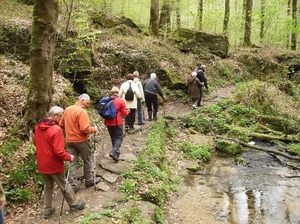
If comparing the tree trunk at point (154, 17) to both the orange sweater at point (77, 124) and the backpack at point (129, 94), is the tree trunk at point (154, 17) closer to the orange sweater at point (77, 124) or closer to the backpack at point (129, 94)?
the backpack at point (129, 94)

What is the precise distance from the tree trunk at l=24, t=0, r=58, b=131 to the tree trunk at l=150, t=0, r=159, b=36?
13415 millimetres

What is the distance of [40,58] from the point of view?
7242 mm

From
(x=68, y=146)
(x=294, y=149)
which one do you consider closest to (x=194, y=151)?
(x=294, y=149)

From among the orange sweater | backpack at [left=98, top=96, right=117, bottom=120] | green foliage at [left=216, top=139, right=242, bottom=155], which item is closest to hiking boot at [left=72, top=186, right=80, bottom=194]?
the orange sweater

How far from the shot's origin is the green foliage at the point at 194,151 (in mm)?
11211

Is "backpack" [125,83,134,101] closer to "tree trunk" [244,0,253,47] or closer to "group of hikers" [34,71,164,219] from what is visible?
"group of hikers" [34,71,164,219]

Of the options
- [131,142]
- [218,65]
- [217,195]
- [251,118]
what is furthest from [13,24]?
[218,65]

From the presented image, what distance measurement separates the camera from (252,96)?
1584cm

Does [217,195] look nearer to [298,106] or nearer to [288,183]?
[288,183]

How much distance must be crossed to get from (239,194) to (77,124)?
219 inches

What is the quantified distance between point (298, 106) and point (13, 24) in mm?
16626

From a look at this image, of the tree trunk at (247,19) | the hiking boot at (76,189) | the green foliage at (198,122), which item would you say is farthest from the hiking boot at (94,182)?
the tree trunk at (247,19)

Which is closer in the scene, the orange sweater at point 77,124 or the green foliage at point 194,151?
the orange sweater at point 77,124

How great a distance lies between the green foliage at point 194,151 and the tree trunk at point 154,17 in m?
11.8
